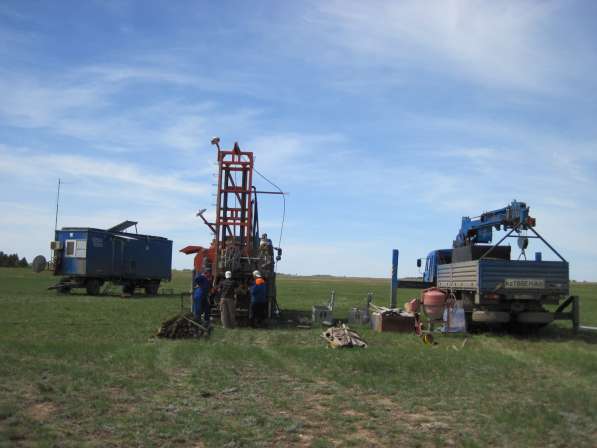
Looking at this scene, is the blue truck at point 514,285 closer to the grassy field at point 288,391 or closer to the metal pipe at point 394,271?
the grassy field at point 288,391

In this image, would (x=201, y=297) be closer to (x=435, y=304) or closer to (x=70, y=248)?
(x=435, y=304)

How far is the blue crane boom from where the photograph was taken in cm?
1678

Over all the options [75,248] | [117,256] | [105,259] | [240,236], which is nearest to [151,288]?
[117,256]

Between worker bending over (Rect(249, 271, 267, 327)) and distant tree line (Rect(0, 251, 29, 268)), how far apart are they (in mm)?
75224

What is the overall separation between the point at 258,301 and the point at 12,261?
7629cm

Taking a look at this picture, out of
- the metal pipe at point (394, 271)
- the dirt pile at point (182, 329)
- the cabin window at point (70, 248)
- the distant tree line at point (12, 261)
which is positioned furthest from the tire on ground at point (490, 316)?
the distant tree line at point (12, 261)

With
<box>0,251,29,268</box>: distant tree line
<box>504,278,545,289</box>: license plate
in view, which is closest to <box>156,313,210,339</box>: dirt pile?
<box>504,278,545,289</box>: license plate

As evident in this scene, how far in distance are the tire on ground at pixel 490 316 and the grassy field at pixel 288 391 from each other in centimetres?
69

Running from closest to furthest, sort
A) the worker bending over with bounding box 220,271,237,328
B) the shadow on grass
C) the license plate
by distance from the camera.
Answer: the license plate
the shadow on grass
the worker bending over with bounding box 220,271,237,328

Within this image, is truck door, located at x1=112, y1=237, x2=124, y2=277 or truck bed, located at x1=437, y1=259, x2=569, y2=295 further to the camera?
truck door, located at x1=112, y1=237, x2=124, y2=277

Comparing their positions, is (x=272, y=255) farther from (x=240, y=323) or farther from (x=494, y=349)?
(x=494, y=349)

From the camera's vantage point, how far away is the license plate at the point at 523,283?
15.9 metres

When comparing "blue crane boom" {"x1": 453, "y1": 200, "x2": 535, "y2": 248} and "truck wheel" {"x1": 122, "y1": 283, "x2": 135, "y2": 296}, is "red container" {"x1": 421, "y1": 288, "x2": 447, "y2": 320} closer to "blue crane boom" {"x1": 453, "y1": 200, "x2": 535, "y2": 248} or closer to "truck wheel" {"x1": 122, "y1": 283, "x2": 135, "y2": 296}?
"blue crane boom" {"x1": 453, "y1": 200, "x2": 535, "y2": 248}

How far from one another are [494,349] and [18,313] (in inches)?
548
